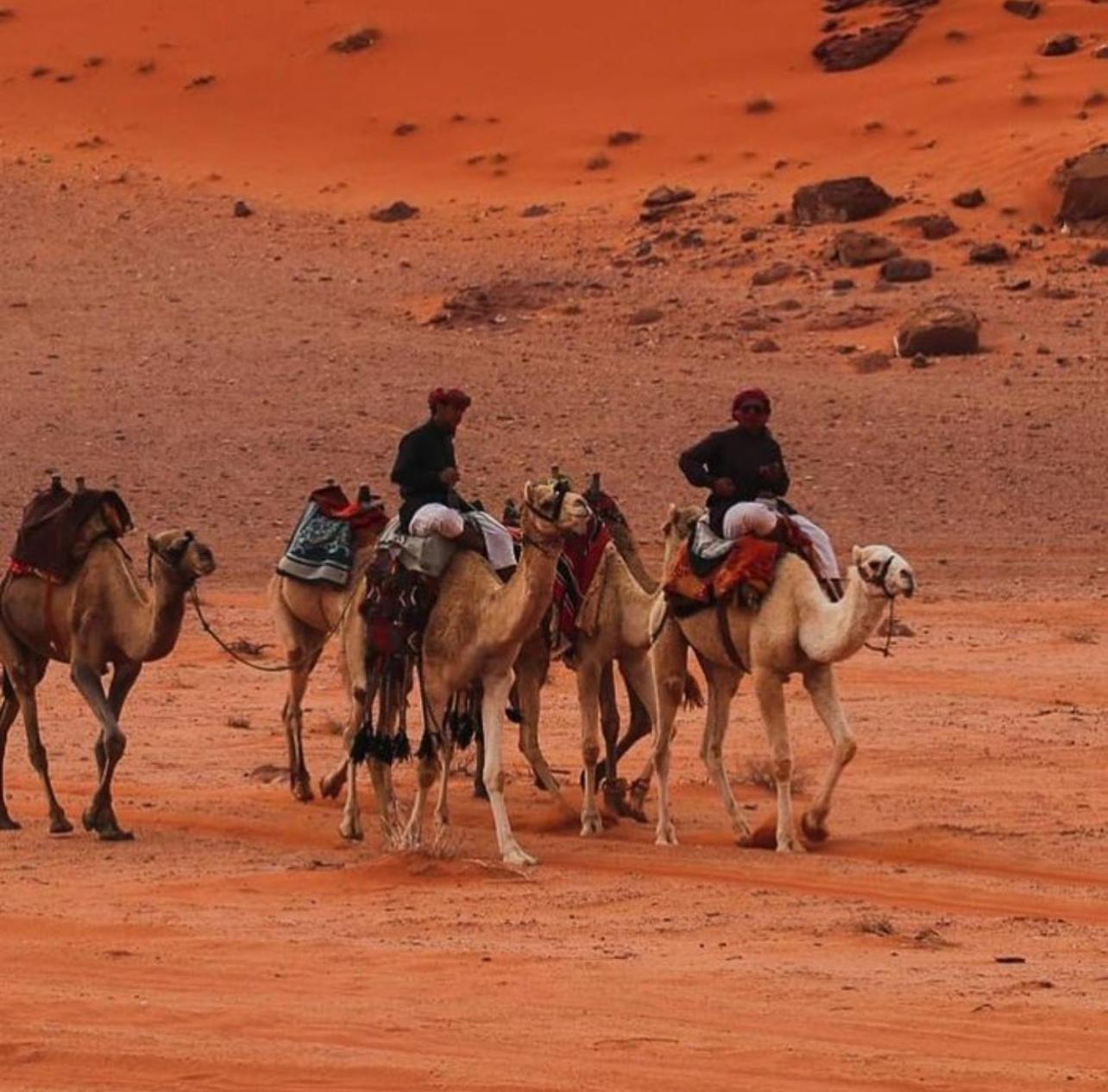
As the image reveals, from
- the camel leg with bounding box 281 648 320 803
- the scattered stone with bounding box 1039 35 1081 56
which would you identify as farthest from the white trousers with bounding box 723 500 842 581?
the scattered stone with bounding box 1039 35 1081 56

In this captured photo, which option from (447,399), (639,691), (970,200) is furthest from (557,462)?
(447,399)

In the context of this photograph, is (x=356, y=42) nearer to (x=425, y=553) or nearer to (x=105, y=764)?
(x=105, y=764)

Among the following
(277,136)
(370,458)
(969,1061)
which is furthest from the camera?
(277,136)

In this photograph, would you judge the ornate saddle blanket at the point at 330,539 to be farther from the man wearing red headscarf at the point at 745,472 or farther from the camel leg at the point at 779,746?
the camel leg at the point at 779,746

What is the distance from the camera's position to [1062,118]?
5272cm

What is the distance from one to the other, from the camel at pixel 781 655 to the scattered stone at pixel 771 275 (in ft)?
92.5

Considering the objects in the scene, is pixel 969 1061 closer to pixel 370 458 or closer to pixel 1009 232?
pixel 370 458

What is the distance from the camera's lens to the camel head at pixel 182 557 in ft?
53.4

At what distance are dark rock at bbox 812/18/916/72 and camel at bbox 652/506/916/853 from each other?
43866 mm

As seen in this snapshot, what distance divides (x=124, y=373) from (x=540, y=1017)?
31.9 metres

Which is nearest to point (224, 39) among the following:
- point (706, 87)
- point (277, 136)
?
point (277, 136)

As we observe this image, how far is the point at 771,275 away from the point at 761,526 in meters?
29.0

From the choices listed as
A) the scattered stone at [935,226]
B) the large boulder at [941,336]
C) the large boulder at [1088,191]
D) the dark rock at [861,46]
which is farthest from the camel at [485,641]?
the dark rock at [861,46]

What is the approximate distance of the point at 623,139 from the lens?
5725 centimetres
